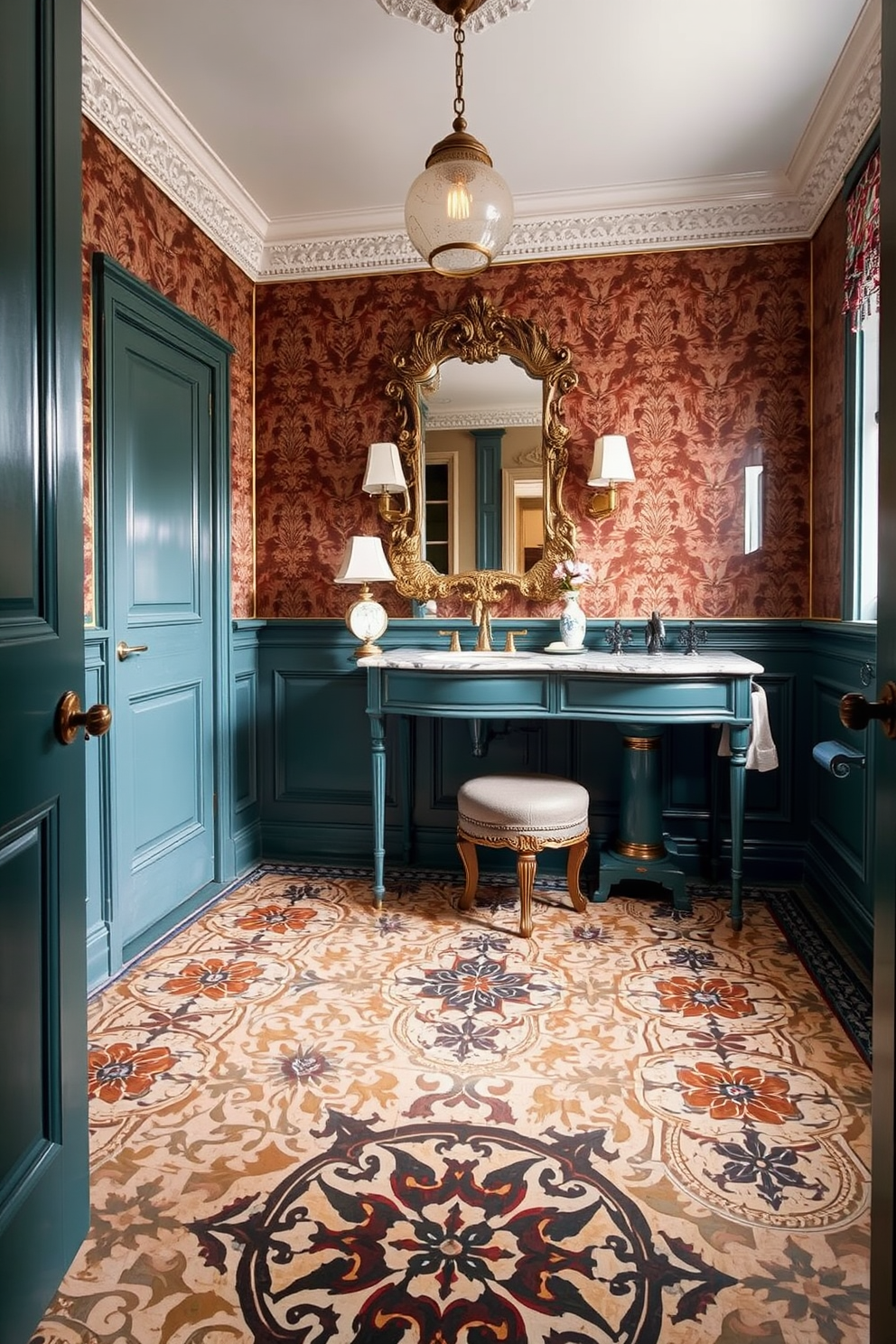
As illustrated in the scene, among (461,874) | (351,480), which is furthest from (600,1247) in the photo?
(351,480)

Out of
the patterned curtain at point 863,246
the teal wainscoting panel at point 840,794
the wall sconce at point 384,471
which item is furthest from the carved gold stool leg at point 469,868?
the patterned curtain at point 863,246

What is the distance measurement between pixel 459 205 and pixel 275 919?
2.39 meters

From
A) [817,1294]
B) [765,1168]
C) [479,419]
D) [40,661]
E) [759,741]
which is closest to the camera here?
[40,661]

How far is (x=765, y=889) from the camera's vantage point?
3.18m

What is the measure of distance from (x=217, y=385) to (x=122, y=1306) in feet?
9.61

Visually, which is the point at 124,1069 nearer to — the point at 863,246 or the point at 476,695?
the point at 476,695

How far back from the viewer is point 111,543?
2.48 m

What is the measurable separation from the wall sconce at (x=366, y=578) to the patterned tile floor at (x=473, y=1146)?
1.20m

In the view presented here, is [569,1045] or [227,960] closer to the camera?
[569,1045]

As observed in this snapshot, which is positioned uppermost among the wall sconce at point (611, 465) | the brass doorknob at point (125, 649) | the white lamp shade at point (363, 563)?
the wall sconce at point (611, 465)

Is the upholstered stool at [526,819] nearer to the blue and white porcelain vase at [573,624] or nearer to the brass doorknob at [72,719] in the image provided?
the blue and white porcelain vase at [573,624]

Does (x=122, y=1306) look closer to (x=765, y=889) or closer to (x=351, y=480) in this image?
(x=765, y=889)

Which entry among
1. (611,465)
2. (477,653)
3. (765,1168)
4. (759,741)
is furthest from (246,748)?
(765,1168)

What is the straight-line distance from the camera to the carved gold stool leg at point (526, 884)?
2.68 meters
